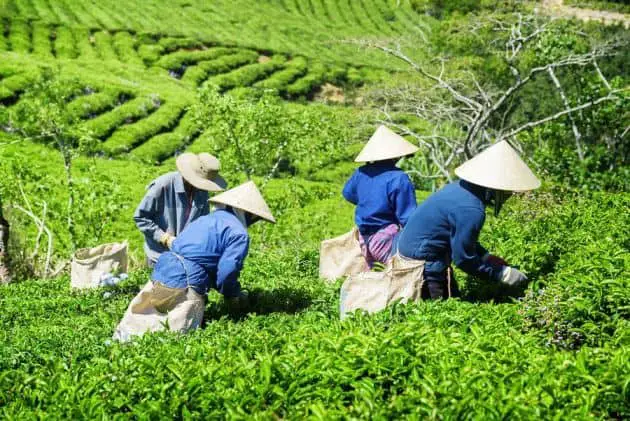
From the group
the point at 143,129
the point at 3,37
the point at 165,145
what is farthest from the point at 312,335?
the point at 3,37

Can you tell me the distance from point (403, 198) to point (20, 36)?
36.9 meters

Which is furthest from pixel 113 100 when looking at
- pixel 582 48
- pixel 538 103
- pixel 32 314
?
pixel 32 314

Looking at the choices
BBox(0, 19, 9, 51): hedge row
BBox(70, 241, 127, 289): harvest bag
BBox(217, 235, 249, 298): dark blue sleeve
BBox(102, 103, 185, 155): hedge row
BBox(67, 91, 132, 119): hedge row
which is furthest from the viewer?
BBox(0, 19, 9, 51): hedge row

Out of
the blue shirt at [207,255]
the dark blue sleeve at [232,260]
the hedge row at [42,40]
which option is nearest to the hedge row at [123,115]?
the hedge row at [42,40]

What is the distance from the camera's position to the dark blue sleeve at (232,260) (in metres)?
5.54

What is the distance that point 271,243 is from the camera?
1329 centimetres

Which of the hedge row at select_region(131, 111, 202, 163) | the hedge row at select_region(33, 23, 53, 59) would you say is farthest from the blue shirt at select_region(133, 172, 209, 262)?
the hedge row at select_region(33, 23, 53, 59)

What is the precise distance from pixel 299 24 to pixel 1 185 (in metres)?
48.6

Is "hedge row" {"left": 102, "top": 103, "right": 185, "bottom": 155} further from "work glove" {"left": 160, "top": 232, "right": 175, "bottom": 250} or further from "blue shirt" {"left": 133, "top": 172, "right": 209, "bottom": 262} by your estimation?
"work glove" {"left": 160, "top": 232, "right": 175, "bottom": 250}

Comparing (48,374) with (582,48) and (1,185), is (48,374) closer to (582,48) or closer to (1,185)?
(1,185)

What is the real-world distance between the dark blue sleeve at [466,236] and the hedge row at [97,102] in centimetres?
2476

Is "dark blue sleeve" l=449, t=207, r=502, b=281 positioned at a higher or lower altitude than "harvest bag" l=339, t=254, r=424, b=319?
higher

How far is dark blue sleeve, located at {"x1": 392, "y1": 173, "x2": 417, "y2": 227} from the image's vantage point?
641cm

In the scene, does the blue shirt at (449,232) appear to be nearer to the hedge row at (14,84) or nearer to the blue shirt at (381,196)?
the blue shirt at (381,196)
